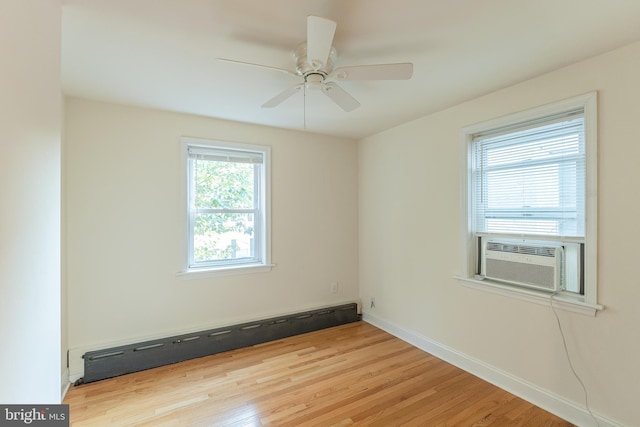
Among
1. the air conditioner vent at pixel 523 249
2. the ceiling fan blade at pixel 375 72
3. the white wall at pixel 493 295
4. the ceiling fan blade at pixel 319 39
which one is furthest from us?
the air conditioner vent at pixel 523 249

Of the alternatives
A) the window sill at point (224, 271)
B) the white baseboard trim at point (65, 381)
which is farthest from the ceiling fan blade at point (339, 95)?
the white baseboard trim at point (65, 381)

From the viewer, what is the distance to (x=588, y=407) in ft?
6.21

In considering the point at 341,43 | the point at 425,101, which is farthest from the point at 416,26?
the point at 425,101

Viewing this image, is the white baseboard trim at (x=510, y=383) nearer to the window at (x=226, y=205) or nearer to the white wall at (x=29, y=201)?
the window at (x=226, y=205)

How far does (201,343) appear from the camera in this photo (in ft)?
9.45

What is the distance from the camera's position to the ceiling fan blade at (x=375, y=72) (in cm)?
157

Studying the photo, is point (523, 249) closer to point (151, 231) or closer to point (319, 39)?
point (319, 39)

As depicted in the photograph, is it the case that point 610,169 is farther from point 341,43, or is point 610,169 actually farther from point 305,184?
point 305,184

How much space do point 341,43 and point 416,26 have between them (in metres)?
0.42

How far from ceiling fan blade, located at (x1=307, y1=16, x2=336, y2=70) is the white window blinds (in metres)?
1.78

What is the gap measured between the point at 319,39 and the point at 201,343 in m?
2.87

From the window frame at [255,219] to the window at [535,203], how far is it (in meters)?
2.08

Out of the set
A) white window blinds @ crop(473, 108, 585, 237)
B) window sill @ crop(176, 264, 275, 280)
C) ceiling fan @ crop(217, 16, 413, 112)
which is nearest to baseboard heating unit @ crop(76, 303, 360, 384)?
window sill @ crop(176, 264, 275, 280)

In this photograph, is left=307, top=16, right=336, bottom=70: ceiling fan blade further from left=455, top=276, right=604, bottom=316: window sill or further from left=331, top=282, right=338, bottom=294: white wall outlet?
left=331, top=282, right=338, bottom=294: white wall outlet
